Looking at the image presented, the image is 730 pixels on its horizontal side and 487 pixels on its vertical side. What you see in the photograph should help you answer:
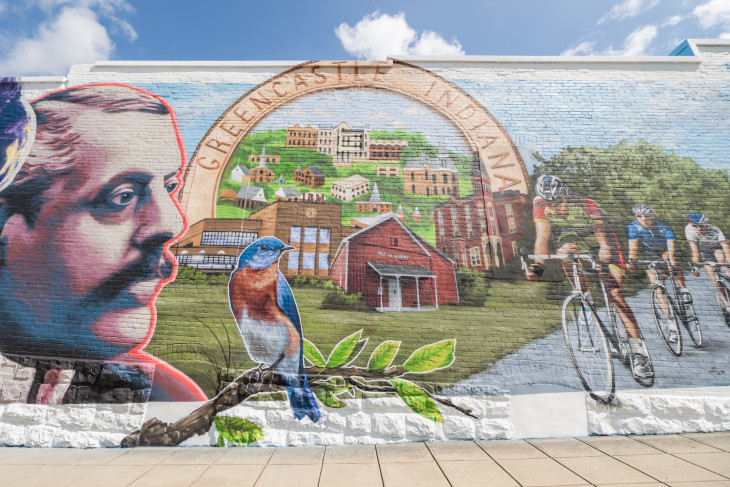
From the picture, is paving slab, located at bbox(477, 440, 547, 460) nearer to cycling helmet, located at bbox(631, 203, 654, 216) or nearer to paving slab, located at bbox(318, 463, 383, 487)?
paving slab, located at bbox(318, 463, 383, 487)

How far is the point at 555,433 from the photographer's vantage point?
4.63 metres

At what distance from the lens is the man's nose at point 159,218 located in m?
5.42

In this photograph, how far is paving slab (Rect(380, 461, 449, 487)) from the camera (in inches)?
141

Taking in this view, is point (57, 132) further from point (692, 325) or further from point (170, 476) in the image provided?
point (692, 325)

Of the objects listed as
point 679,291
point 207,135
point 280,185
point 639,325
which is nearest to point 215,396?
point 280,185

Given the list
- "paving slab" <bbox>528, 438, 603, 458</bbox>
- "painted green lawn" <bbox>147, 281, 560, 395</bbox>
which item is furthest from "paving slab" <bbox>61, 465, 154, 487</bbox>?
"paving slab" <bbox>528, 438, 603, 458</bbox>

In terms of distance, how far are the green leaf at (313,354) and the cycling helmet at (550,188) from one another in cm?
403

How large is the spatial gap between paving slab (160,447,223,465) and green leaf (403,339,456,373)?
8.27 ft

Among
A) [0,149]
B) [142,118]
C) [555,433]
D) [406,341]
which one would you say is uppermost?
[142,118]

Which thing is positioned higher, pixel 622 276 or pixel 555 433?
pixel 622 276

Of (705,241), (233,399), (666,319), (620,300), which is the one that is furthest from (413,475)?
(705,241)

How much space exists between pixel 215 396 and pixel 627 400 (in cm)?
533

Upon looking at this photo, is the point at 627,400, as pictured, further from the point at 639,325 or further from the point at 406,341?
the point at 406,341

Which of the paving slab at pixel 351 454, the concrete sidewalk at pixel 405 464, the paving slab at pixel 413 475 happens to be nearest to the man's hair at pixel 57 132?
the concrete sidewalk at pixel 405 464
